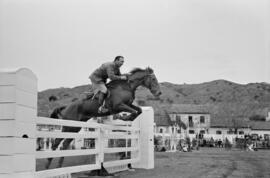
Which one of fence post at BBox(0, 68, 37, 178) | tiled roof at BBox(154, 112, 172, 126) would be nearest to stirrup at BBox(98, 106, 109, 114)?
fence post at BBox(0, 68, 37, 178)

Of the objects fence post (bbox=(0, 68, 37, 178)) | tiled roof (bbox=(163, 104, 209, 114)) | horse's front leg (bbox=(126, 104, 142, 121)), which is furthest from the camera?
tiled roof (bbox=(163, 104, 209, 114))

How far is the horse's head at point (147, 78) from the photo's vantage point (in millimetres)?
9852

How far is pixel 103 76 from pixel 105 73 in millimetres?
92

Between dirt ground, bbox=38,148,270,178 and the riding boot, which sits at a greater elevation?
the riding boot

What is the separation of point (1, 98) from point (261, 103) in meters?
129

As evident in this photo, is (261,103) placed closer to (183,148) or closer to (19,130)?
(183,148)

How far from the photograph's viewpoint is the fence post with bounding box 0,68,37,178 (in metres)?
4.58

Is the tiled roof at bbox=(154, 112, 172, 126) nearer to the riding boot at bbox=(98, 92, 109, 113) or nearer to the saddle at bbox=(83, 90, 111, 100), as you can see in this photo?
the saddle at bbox=(83, 90, 111, 100)

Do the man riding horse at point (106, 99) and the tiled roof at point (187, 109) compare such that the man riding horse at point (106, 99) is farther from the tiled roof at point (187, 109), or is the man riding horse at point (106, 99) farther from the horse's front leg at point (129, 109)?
the tiled roof at point (187, 109)

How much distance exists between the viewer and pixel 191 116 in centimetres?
8706

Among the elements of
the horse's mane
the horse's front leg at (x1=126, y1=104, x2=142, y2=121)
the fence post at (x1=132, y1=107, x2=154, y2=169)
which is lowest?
the fence post at (x1=132, y1=107, x2=154, y2=169)

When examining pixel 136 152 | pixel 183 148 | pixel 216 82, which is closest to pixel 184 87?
pixel 216 82

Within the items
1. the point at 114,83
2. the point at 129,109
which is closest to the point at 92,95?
the point at 114,83

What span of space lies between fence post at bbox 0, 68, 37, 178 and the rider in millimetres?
4123
